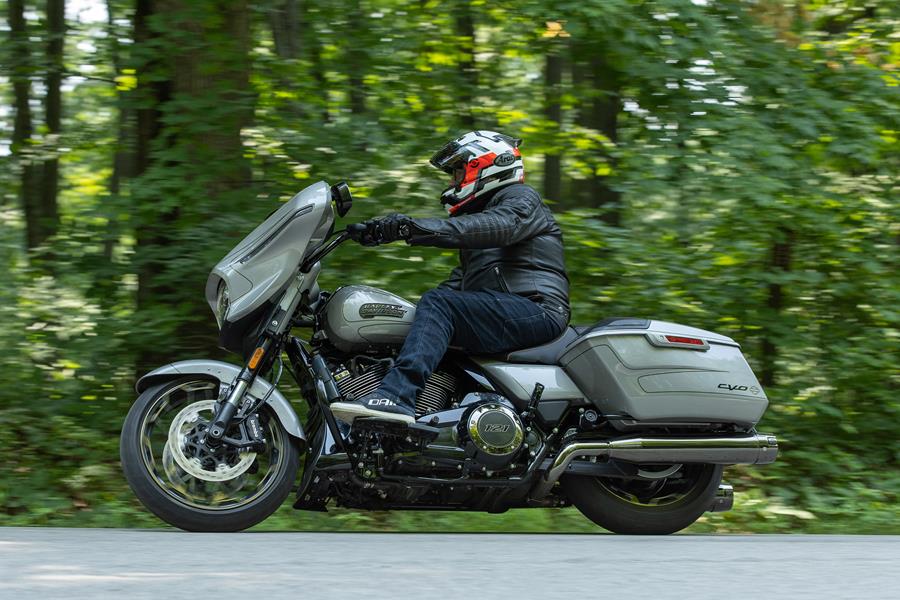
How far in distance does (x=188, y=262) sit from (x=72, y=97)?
2.52m

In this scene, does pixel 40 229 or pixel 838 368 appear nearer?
pixel 40 229

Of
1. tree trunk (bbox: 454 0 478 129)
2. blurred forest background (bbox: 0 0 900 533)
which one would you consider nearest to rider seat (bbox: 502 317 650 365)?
blurred forest background (bbox: 0 0 900 533)

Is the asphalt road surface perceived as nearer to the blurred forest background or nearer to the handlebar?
the handlebar

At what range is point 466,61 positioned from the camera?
337 inches

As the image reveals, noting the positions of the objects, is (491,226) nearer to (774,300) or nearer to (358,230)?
(358,230)

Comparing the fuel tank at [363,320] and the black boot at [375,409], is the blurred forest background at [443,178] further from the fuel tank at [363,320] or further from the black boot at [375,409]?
the black boot at [375,409]

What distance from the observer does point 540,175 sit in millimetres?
9828

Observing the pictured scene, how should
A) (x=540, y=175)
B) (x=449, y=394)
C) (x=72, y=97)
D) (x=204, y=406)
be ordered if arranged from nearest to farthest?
(x=204, y=406)
(x=449, y=394)
(x=72, y=97)
(x=540, y=175)

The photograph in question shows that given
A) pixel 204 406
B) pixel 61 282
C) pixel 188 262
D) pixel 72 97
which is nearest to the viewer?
pixel 204 406

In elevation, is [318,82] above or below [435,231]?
above

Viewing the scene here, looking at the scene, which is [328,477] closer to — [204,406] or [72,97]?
[204,406]

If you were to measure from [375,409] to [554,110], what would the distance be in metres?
4.42

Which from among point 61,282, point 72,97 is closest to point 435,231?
point 61,282

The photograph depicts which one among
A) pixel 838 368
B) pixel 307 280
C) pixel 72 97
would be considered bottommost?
pixel 838 368
